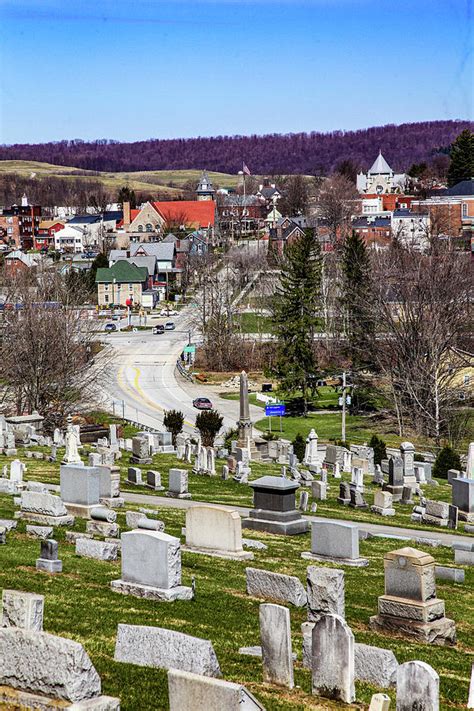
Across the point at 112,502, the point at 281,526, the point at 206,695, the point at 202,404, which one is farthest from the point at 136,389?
the point at 206,695

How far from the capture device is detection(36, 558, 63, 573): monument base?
16531 millimetres

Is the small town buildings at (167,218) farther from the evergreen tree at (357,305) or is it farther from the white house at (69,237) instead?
the evergreen tree at (357,305)

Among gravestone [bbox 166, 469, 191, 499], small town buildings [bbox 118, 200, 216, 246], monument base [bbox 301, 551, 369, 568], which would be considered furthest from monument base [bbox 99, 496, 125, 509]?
small town buildings [bbox 118, 200, 216, 246]

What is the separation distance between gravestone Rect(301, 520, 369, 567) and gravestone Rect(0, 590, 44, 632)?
8857 millimetres

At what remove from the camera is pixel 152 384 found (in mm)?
78188

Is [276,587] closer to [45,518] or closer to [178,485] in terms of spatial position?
[45,518]

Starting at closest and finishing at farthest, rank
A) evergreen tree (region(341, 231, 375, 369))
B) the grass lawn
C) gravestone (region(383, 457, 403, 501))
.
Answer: the grass lawn, gravestone (region(383, 457, 403, 501)), evergreen tree (region(341, 231, 375, 369))

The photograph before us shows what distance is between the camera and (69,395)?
51.7 m

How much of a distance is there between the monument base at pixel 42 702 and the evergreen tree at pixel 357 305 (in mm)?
56697

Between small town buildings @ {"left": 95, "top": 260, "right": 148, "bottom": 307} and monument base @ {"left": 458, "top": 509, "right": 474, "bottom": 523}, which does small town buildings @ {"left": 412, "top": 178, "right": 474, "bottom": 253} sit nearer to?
small town buildings @ {"left": 95, "top": 260, "right": 148, "bottom": 307}

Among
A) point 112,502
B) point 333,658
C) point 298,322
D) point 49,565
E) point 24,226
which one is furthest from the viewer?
point 24,226

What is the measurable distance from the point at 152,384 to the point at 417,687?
6901 centimetres

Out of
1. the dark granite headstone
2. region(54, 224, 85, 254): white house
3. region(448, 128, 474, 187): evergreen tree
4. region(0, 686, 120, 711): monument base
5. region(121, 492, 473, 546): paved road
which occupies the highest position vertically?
region(448, 128, 474, 187): evergreen tree

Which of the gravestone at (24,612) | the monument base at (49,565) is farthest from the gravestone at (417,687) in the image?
the monument base at (49,565)
